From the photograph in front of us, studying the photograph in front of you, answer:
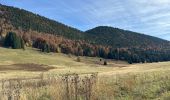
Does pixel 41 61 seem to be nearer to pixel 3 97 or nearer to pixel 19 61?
pixel 19 61

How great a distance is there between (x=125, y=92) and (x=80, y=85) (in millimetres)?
2422

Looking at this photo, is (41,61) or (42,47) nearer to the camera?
(41,61)

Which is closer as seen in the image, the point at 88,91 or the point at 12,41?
the point at 88,91

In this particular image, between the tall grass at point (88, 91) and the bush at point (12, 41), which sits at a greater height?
the bush at point (12, 41)

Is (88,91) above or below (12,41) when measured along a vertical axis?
below

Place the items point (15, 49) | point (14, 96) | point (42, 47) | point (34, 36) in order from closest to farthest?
point (14, 96) < point (15, 49) < point (42, 47) < point (34, 36)

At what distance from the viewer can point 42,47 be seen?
17550cm

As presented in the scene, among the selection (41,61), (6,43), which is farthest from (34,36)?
(41,61)

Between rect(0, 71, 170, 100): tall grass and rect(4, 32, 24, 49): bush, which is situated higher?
rect(4, 32, 24, 49): bush

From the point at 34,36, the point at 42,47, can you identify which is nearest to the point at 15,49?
the point at 42,47

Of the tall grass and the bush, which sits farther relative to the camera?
the bush

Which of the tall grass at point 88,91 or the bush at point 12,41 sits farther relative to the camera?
the bush at point 12,41

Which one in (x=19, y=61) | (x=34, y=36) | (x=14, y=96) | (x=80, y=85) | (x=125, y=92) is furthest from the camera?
(x=34, y=36)

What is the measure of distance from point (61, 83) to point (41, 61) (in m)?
117
